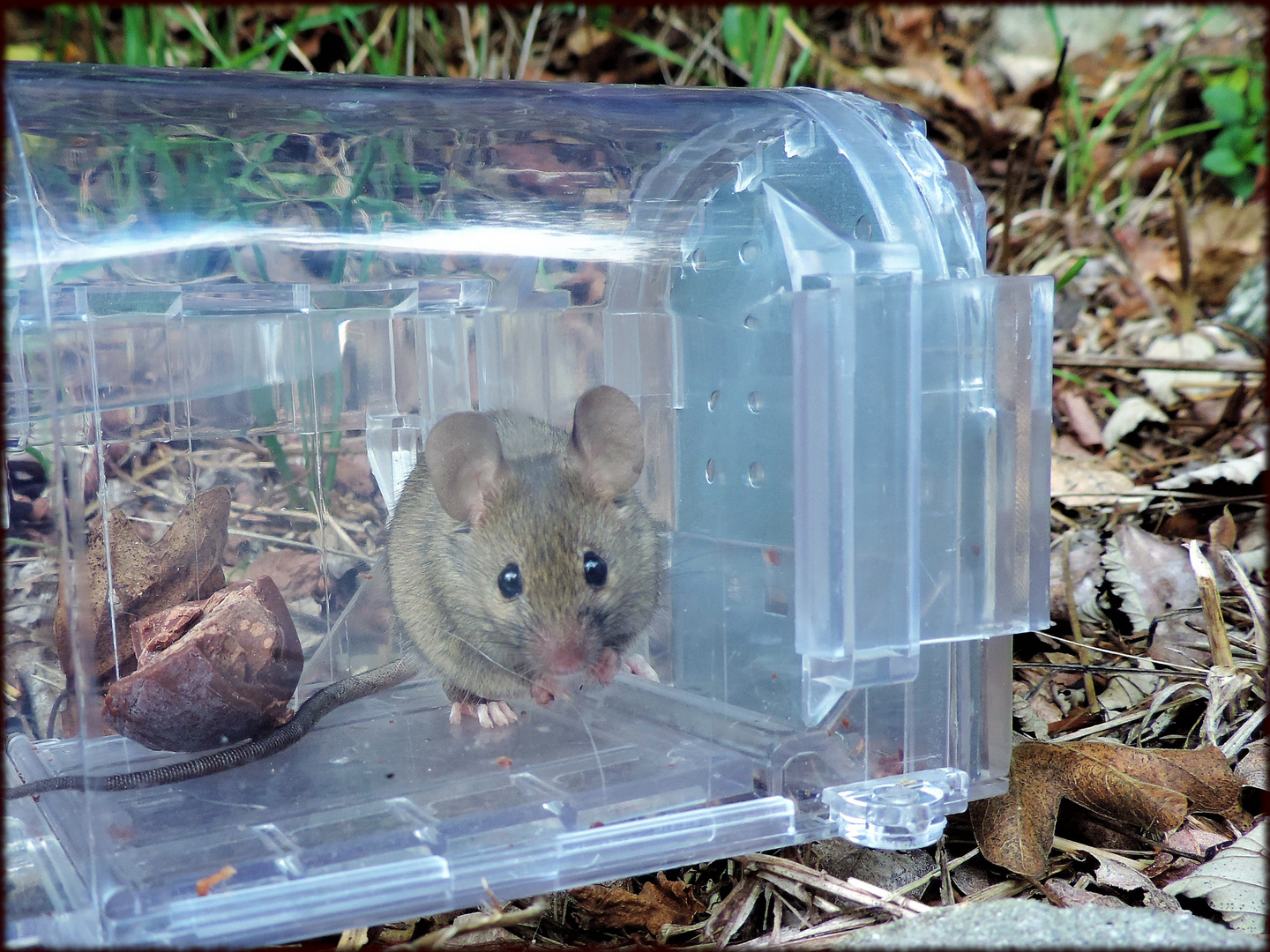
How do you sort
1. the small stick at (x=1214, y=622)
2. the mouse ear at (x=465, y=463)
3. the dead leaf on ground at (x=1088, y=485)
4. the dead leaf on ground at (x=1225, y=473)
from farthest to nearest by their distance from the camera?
the dead leaf on ground at (x=1088, y=485) < the dead leaf on ground at (x=1225, y=473) < the small stick at (x=1214, y=622) < the mouse ear at (x=465, y=463)

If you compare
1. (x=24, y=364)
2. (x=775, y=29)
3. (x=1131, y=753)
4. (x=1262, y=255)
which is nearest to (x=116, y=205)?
(x=24, y=364)

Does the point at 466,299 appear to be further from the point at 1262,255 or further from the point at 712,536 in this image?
the point at 1262,255

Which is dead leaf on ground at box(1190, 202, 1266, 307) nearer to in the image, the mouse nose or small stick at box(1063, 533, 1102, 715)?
small stick at box(1063, 533, 1102, 715)

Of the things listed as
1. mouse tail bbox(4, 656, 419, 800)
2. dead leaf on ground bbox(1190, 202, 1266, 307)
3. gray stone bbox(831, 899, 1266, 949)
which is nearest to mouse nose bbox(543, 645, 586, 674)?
mouse tail bbox(4, 656, 419, 800)

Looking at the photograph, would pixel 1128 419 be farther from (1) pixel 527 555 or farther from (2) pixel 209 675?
(2) pixel 209 675

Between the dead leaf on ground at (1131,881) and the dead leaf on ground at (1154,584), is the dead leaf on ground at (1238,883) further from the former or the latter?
the dead leaf on ground at (1154,584)

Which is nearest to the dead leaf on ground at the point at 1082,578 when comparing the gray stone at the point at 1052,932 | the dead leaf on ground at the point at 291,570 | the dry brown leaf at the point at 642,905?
the gray stone at the point at 1052,932

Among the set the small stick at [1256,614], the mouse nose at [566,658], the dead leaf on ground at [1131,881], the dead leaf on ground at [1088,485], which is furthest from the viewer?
the dead leaf on ground at [1088,485]

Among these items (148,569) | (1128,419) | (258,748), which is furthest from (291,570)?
(1128,419)
